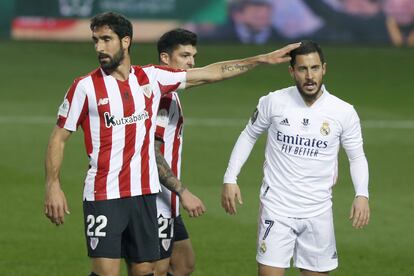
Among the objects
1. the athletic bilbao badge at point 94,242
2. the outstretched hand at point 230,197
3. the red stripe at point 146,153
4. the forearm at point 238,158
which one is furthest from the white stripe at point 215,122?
the athletic bilbao badge at point 94,242

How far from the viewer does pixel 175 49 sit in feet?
34.5

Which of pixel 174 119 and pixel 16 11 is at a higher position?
pixel 16 11

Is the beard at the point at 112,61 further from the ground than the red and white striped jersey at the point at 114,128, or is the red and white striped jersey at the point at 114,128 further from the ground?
the beard at the point at 112,61

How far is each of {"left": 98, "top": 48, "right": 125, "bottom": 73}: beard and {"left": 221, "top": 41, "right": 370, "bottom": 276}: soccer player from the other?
4.18 ft

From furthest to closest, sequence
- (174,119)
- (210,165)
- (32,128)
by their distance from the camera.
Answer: (32,128), (210,165), (174,119)

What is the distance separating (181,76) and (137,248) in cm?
141

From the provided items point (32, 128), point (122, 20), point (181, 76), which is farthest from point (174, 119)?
point (32, 128)

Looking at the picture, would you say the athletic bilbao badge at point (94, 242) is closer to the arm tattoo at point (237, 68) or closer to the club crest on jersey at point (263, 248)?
the club crest on jersey at point (263, 248)

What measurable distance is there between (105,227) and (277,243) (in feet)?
4.52

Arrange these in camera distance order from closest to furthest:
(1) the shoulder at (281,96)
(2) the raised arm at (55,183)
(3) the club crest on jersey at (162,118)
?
(2) the raised arm at (55,183)
(1) the shoulder at (281,96)
(3) the club crest on jersey at (162,118)

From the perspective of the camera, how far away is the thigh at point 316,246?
9.98 metres

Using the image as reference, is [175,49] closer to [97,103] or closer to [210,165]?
[97,103]

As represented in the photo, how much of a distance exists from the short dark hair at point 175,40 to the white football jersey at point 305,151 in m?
0.97

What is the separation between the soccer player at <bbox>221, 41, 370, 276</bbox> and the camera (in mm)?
9930
